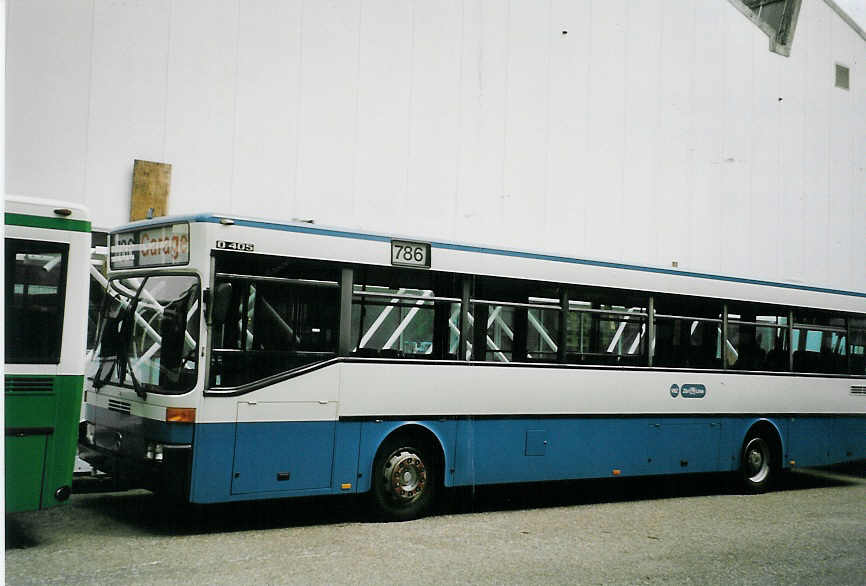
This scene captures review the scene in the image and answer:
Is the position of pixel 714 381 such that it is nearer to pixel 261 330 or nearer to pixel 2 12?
pixel 261 330

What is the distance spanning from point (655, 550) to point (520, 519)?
1.71 metres

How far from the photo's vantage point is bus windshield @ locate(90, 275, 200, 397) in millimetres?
7539

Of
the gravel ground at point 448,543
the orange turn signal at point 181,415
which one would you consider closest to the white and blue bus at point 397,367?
the orange turn signal at point 181,415

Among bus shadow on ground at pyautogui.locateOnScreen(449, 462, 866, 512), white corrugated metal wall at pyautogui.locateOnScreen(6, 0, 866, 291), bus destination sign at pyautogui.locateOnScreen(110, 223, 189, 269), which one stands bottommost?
bus shadow on ground at pyautogui.locateOnScreen(449, 462, 866, 512)

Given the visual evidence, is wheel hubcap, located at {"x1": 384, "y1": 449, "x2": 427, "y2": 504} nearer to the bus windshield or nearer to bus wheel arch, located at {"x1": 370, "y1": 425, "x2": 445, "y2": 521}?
bus wheel arch, located at {"x1": 370, "y1": 425, "x2": 445, "y2": 521}

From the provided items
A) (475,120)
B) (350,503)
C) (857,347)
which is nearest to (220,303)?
(350,503)

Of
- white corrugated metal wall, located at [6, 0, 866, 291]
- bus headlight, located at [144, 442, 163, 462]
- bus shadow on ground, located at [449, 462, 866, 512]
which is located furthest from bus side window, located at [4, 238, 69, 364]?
bus shadow on ground, located at [449, 462, 866, 512]

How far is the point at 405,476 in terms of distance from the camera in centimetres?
863

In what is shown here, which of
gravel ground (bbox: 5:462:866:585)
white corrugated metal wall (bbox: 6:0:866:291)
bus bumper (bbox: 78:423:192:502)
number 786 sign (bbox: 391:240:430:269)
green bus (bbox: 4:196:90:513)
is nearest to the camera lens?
gravel ground (bbox: 5:462:866:585)

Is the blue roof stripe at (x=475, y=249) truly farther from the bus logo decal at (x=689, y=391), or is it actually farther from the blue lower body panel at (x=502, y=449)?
the blue lower body panel at (x=502, y=449)

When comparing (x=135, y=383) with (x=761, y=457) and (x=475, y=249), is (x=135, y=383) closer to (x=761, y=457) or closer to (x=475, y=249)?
(x=475, y=249)

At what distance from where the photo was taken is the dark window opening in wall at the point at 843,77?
Answer: 2039cm

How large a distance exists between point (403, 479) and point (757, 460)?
5.69 meters

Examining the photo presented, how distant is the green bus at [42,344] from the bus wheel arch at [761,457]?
27.6 ft
